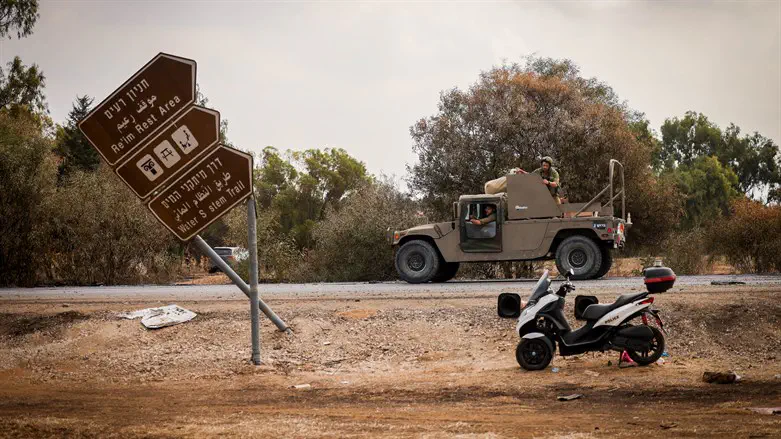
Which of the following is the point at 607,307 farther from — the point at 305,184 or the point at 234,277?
the point at 305,184

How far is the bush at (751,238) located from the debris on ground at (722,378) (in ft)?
42.9

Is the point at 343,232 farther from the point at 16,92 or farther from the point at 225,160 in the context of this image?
the point at 16,92

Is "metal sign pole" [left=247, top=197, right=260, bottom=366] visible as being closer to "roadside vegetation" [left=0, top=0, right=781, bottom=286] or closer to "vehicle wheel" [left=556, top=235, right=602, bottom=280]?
"vehicle wheel" [left=556, top=235, right=602, bottom=280]

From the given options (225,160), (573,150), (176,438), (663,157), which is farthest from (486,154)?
(663,157)

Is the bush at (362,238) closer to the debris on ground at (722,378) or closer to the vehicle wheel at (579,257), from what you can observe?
the vehicle wheel at (579,257)

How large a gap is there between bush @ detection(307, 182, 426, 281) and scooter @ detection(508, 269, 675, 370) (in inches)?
559

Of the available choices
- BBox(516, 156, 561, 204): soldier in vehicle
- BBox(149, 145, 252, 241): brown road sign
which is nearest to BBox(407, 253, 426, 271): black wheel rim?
BBox(516, 156, 561, 204): soldier in vehicle

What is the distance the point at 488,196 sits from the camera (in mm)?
19562

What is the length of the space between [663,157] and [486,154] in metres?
35.1

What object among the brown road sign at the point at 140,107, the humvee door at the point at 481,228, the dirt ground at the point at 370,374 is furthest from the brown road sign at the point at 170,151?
the humvee door at the point at 481,228

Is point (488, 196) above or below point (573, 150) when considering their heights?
Answer: below

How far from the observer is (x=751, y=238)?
21.8 metres

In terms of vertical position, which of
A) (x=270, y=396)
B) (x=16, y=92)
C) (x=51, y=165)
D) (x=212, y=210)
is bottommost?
(x=270, y=396)

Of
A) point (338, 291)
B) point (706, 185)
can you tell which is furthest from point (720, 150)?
point (338, 291)
